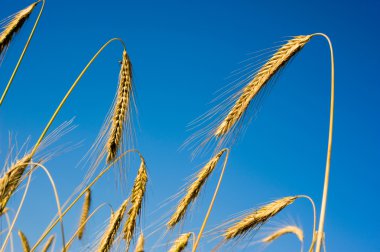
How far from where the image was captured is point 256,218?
3.00 meters

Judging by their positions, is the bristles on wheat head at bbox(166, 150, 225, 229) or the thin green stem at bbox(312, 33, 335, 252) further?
the bristles on wheat head at bbox(166, 150, 225, 229)

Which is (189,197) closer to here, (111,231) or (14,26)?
(111,231)

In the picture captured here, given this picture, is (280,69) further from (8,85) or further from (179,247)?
(8,85)

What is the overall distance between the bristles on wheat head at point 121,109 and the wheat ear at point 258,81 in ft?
2.22

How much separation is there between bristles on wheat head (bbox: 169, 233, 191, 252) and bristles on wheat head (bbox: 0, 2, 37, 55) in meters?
1.87

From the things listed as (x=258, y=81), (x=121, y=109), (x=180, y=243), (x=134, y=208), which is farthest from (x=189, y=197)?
(x=258, y=81)

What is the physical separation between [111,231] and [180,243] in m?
0.57

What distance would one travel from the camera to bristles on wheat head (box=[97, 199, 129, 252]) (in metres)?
2.93

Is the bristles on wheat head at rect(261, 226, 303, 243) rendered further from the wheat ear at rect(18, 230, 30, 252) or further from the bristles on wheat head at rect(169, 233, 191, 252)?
the wheat ear at rect(18, 230, 30, 252)

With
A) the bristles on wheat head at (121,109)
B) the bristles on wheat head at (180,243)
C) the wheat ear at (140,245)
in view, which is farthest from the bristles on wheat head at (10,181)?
the bristles on wheat head at (180,243)

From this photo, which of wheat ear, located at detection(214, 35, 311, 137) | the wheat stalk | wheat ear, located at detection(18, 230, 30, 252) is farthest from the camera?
the wheat stalk

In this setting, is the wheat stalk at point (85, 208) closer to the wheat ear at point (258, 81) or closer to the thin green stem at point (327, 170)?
the wheat ear at point (258, 81)

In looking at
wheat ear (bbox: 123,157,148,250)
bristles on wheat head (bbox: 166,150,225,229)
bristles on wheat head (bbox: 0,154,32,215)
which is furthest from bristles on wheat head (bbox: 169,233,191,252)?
bristles on wheat head (bbox: 0,154,32,215)

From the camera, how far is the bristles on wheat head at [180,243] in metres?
3.26
